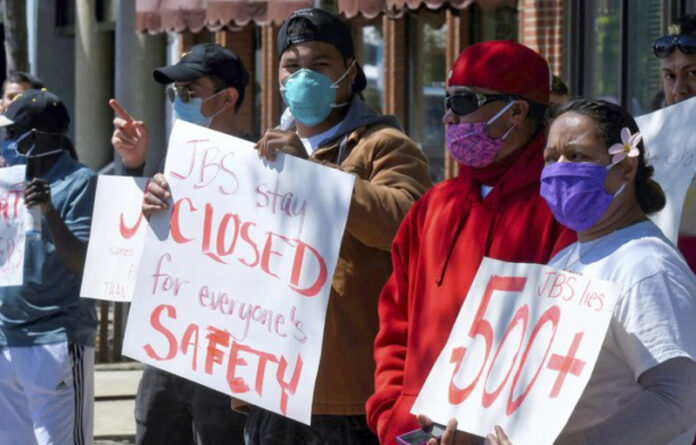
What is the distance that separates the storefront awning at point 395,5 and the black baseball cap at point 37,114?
17.7ft

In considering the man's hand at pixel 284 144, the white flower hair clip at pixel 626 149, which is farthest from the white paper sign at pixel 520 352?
the man's hand at pixel 284 144

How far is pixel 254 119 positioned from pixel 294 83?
13604 mm

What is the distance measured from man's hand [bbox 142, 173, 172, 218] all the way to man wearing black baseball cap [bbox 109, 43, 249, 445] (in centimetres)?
62

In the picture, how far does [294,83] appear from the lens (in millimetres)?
4520

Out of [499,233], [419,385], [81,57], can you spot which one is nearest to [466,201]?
[499,233]

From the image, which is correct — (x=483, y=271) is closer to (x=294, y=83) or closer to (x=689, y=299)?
(x=689, y=299)

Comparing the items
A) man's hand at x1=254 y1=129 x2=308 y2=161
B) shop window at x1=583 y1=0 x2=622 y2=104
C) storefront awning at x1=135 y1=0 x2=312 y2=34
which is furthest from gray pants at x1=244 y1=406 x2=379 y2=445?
storefront awning at x1=135 y1=0 x2=312 y2=34

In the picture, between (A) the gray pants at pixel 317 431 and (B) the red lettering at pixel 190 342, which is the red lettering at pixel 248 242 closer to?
(B) the red lettering at pixel 190 342

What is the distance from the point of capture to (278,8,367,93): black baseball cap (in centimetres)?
457

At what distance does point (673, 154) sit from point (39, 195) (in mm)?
2512

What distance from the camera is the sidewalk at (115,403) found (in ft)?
31.8

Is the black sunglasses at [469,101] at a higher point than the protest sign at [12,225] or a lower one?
higher

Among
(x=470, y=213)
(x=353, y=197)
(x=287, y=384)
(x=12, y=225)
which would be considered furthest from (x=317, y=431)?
(x=12, y=225)

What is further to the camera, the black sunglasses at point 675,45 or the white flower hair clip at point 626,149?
the black sunglasses at point 675,45
